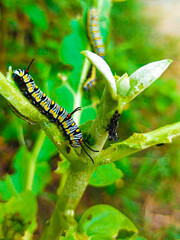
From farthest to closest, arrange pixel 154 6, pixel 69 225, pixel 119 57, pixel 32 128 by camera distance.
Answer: pixel 154 6, pixel 119 57, pixel 32 128, pixel 69 225

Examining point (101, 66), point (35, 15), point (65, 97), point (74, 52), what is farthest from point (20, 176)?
point (35, 15)

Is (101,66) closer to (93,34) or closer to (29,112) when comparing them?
(29,112)

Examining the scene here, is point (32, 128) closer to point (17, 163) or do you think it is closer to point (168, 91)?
point (17, 163)

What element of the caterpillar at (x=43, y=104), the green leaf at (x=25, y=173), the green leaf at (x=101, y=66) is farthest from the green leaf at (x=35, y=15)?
the green leaf at (x=101, y=66)

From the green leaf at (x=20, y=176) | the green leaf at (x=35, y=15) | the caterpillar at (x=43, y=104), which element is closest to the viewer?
the caterpillar at (x=43, y=104)

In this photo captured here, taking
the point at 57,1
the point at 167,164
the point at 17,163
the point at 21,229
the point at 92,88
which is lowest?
the point at 167,164

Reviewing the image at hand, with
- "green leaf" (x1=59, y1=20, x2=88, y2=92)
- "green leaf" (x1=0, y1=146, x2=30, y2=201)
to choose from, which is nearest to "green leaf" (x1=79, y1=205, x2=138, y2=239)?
"green leaf" (x1=0, y1=146, x2=30, y2=201)

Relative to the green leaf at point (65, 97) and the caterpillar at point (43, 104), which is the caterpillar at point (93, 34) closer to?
the green leaf at point (65, 97)

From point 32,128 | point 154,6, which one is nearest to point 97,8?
point 32,128
